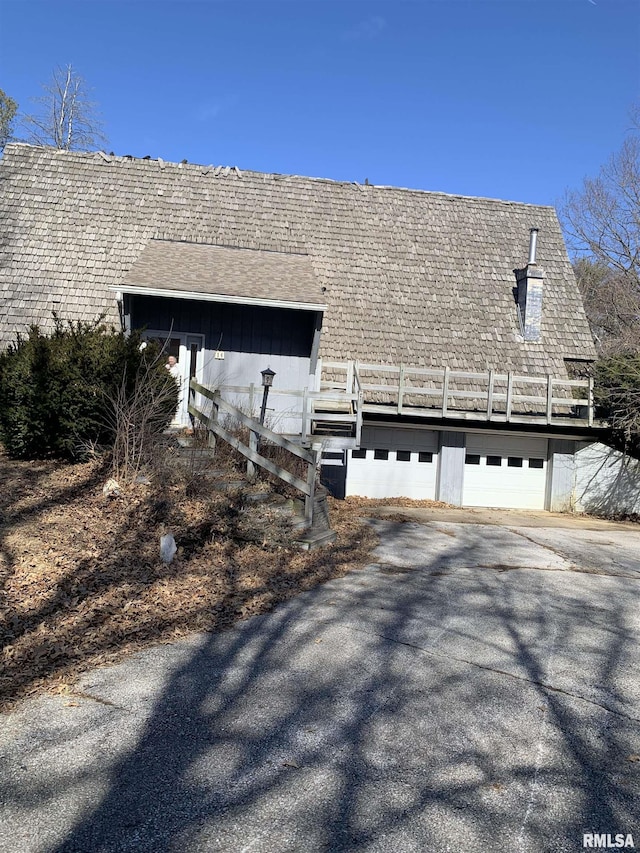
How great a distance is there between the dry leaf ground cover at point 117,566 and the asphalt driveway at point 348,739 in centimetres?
44

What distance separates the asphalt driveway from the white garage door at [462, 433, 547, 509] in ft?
32.3

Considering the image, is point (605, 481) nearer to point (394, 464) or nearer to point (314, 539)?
point (394, 464)

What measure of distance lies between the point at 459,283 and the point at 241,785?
54.7 feet

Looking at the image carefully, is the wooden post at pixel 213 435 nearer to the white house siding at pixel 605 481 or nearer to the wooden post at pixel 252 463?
the wooden post at pixel 252 463

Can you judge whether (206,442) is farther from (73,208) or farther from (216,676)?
(73,208)

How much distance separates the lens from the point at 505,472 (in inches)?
699

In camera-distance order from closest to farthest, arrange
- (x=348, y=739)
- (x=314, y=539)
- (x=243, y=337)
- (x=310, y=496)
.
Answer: (x=348, y=739)
(x=314, y=539)
(x=310, y=496)
(x=243, y=337)

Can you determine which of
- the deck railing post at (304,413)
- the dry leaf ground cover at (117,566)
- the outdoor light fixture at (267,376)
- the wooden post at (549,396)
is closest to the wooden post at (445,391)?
the wooden post at (549,396)

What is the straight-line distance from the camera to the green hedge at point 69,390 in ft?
35.5
